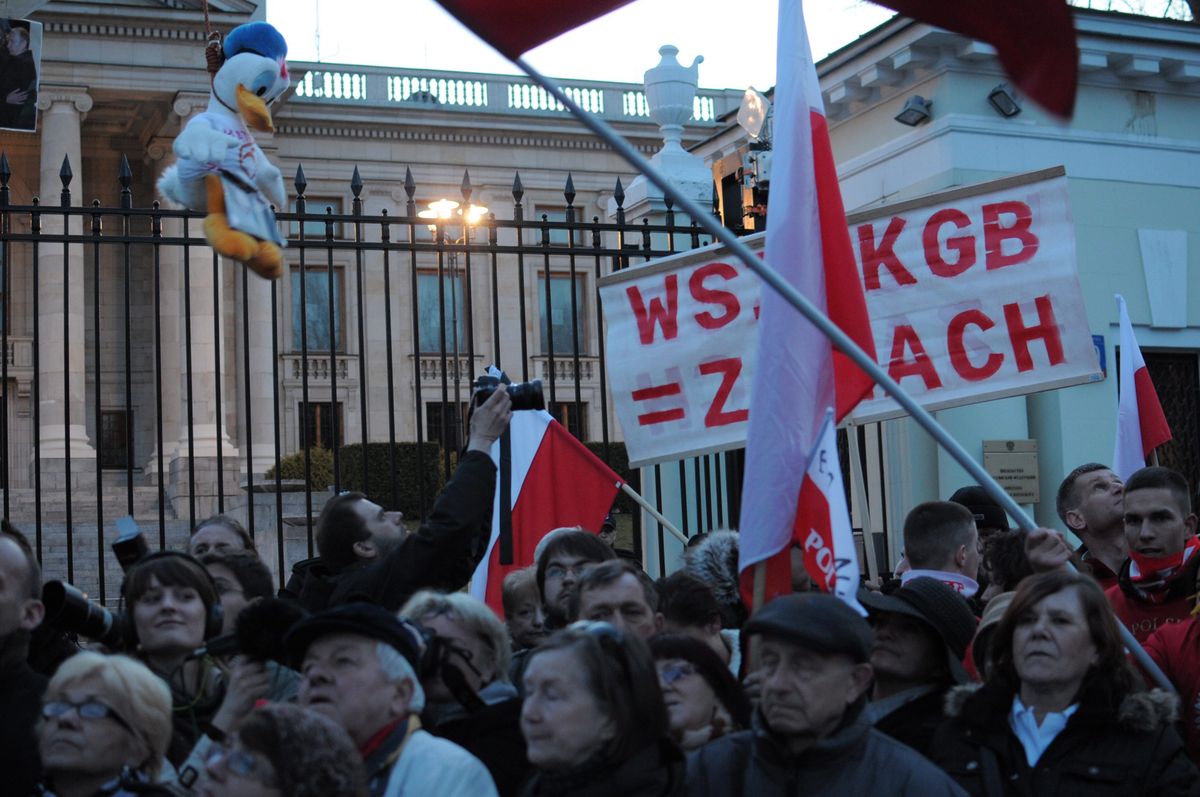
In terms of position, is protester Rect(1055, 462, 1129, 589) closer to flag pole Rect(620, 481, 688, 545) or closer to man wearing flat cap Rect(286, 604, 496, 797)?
flag pole Rect(620, 481, 688, 545)

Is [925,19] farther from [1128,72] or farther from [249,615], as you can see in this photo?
[1128,72]

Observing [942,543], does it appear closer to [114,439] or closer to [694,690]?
[694,690]

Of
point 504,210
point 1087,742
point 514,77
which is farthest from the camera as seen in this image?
point 514,77

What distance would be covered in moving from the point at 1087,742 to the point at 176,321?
82.0ft

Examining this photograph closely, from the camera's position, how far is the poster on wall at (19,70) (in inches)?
281

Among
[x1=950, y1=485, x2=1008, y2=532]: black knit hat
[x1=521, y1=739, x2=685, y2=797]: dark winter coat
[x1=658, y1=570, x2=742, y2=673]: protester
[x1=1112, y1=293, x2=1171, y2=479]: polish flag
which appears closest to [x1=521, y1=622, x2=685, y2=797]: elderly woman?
[x1=521, y1=739, x2=685, y2=797]: dark winter coat

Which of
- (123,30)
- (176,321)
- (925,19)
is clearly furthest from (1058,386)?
(123,30)

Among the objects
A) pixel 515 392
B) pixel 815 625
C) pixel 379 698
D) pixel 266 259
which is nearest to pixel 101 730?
pixel 379 698

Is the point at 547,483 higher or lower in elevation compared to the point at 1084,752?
higher

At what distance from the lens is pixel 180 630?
175 inches

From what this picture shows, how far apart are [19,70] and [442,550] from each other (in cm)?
364

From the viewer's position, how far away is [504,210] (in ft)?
108

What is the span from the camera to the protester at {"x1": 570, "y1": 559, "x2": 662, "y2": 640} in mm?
4586

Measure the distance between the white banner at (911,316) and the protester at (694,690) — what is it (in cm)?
266
